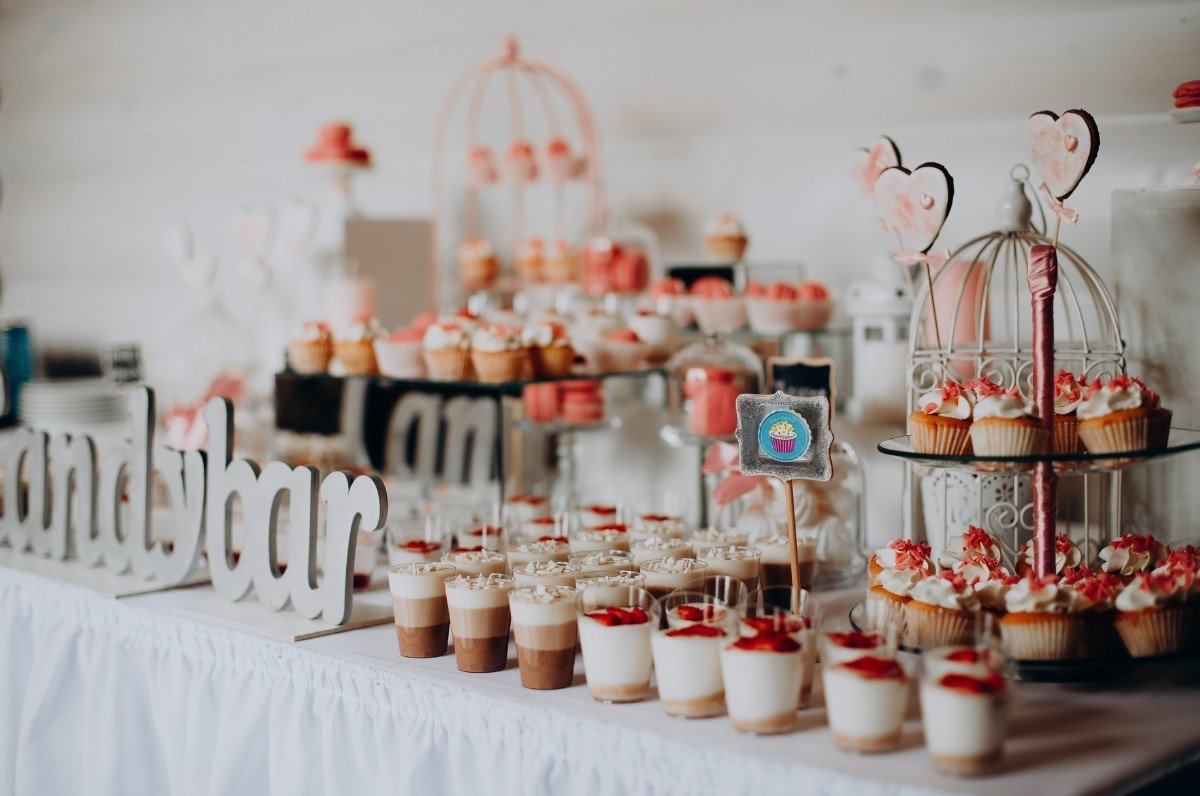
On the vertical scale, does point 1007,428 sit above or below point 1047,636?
above

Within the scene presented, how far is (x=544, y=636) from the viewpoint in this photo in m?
2.00

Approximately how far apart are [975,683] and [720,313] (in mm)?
1790

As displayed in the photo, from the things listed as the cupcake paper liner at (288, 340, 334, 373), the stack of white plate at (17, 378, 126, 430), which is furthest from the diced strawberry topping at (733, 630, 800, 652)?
the stack of white plate at (17, 378, 126, 430)

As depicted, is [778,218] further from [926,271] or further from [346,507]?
[346,507]

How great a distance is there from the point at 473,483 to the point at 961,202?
5.14 feet

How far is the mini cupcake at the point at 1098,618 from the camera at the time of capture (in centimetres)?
196

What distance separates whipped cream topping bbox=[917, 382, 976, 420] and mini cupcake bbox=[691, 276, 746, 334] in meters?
1.14

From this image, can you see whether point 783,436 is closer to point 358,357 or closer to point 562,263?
point 358,357

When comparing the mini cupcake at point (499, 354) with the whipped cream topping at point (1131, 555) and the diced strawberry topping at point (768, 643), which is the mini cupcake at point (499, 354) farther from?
the whipped cream topping at point (1131, 555)

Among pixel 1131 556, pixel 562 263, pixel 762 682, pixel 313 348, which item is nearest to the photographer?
pixel 762 682

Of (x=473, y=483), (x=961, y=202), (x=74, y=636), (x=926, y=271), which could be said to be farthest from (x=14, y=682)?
(x=961, y=202)

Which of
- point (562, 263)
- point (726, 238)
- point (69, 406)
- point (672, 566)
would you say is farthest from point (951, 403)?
point (69, 406)

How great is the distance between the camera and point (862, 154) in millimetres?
2574

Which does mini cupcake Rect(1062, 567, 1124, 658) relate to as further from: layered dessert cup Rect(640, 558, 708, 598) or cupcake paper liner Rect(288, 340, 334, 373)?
cupcake paper liner Rect(288, 340, 334, 373)
